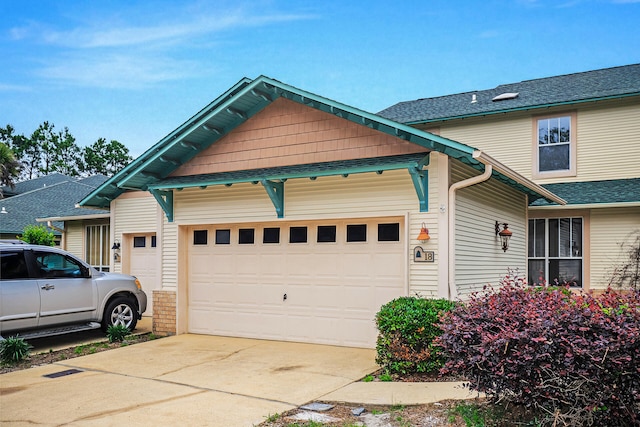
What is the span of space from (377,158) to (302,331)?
→ 11.3ft

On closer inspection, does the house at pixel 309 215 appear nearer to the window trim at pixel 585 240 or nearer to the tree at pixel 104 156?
the window trim at pixel 585 240

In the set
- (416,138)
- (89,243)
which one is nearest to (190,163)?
(416,138)

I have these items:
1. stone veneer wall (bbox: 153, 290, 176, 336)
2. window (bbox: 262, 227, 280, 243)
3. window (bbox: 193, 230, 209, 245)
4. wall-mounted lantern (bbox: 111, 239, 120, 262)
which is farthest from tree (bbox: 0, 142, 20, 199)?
window (bbox: 262, 227, 280, 243)

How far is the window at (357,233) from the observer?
31.7ft

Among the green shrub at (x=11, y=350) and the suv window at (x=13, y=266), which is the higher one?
the suv window at (x=13, y=266)

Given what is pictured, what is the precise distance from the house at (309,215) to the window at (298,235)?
20mm

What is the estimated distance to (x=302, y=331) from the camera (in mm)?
10125

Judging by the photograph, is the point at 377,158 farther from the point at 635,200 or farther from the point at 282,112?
the point at 635,200

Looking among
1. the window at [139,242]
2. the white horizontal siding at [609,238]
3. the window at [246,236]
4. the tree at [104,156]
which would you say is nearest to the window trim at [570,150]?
the white horizontal siding at [609,238]

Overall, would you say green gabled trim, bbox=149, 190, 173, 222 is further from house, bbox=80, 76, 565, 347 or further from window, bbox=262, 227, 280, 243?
window, bbox=262, 227, 280, 243

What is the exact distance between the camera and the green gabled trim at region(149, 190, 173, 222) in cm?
1138

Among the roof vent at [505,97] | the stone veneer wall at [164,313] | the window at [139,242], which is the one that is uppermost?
the roof vent at [505,97]

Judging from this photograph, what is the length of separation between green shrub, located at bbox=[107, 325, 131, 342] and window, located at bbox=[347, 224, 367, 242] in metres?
4.71

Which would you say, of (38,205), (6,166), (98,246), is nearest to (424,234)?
(98,246)
